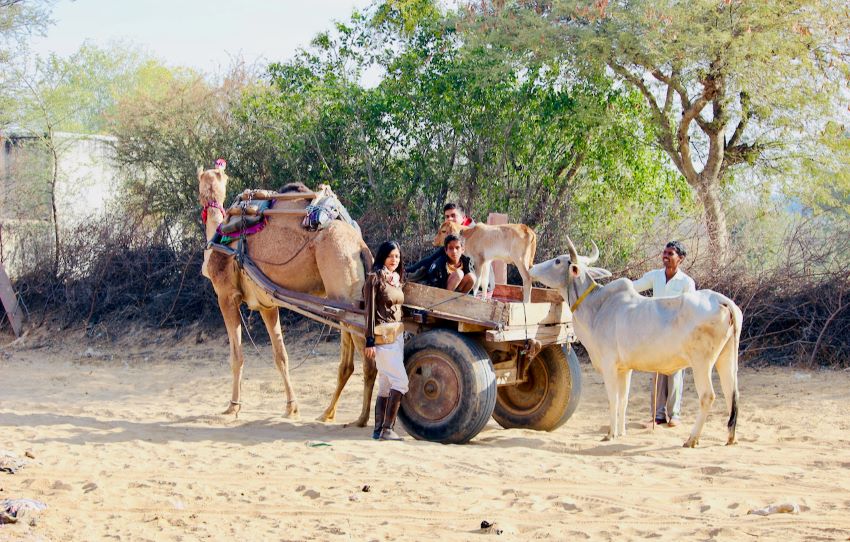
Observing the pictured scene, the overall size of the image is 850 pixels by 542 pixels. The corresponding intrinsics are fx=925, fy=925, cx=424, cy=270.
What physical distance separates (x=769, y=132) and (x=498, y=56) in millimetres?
4996

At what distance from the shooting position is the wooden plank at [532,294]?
28.6ft

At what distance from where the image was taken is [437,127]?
14.6 m

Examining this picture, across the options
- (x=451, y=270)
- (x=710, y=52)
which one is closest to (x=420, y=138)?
(x=710, y=52)

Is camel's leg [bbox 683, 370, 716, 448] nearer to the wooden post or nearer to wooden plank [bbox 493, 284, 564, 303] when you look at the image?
wooden plank [bbox 493, 284, 564, 303]

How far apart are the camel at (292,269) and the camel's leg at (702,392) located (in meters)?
2.79

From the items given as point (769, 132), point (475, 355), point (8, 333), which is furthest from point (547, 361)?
point (8, 333)

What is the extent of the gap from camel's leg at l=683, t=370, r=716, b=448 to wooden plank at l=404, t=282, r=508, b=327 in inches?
64.2

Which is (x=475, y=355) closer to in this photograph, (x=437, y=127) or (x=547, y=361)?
(x=547, y=361)

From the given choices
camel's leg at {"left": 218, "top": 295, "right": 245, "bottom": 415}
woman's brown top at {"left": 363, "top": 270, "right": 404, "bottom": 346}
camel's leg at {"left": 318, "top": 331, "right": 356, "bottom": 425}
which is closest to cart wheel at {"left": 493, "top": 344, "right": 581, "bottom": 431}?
camel's leg at {"left": 318, "top": 331, "right": 356, "bottom": 425}

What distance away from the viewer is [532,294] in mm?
9000

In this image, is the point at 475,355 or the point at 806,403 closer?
the point at 475,355

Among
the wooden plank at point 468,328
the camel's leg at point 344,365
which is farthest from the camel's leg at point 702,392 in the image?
the camel's leg at point 344,365

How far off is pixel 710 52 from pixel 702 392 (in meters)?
7.85

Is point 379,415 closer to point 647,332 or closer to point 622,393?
point 622,393
